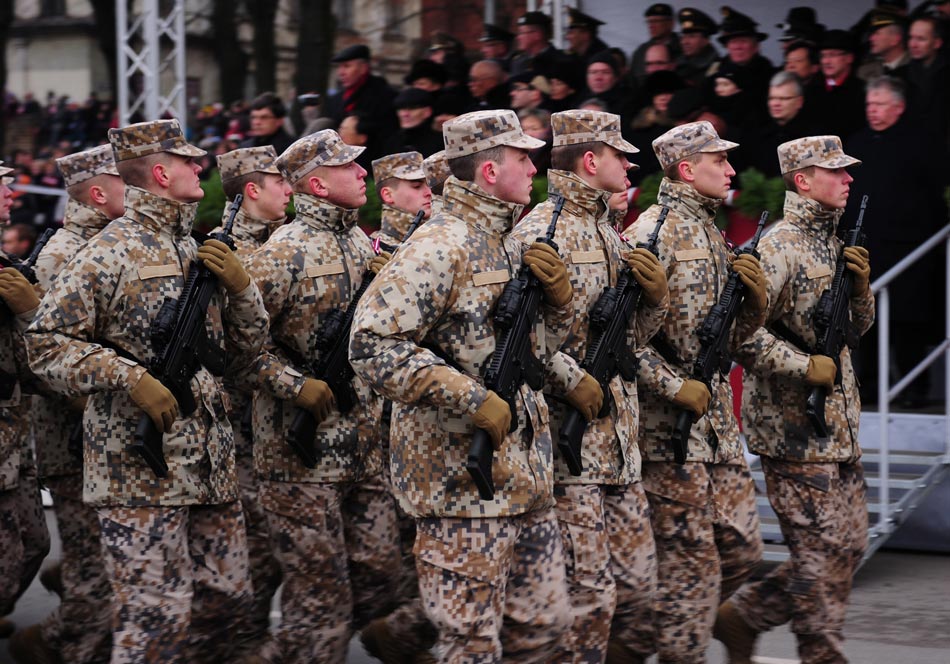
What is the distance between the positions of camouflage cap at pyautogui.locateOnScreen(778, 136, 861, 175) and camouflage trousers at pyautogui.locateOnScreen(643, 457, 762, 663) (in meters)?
1.34

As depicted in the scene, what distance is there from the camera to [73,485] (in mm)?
6492

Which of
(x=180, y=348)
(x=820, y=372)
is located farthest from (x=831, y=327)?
(x=180, y=348)

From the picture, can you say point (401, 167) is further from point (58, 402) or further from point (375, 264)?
point (58, 402)

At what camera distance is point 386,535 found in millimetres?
6168

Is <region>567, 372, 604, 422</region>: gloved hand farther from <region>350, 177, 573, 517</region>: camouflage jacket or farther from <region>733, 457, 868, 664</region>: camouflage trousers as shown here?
<region>733, 457, 868, 664</region>: camouflage trousers

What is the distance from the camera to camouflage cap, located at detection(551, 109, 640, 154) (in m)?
5.81

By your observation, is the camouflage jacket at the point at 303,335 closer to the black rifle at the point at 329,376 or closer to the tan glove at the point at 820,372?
the black rifle at the point at 329,376

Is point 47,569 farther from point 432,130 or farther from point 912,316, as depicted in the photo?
point 912,316

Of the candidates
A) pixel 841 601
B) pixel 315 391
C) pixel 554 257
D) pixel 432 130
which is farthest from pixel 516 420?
pixel 432 130

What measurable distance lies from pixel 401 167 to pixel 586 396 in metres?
2.52

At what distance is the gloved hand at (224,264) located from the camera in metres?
5.35

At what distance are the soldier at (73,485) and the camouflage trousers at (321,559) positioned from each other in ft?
2.83

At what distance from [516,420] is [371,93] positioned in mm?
6458

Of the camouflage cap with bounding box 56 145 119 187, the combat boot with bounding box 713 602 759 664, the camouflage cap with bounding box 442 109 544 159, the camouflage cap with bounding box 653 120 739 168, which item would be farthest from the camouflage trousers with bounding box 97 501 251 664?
the camouflage cap with bounding box 653 120 739 168
